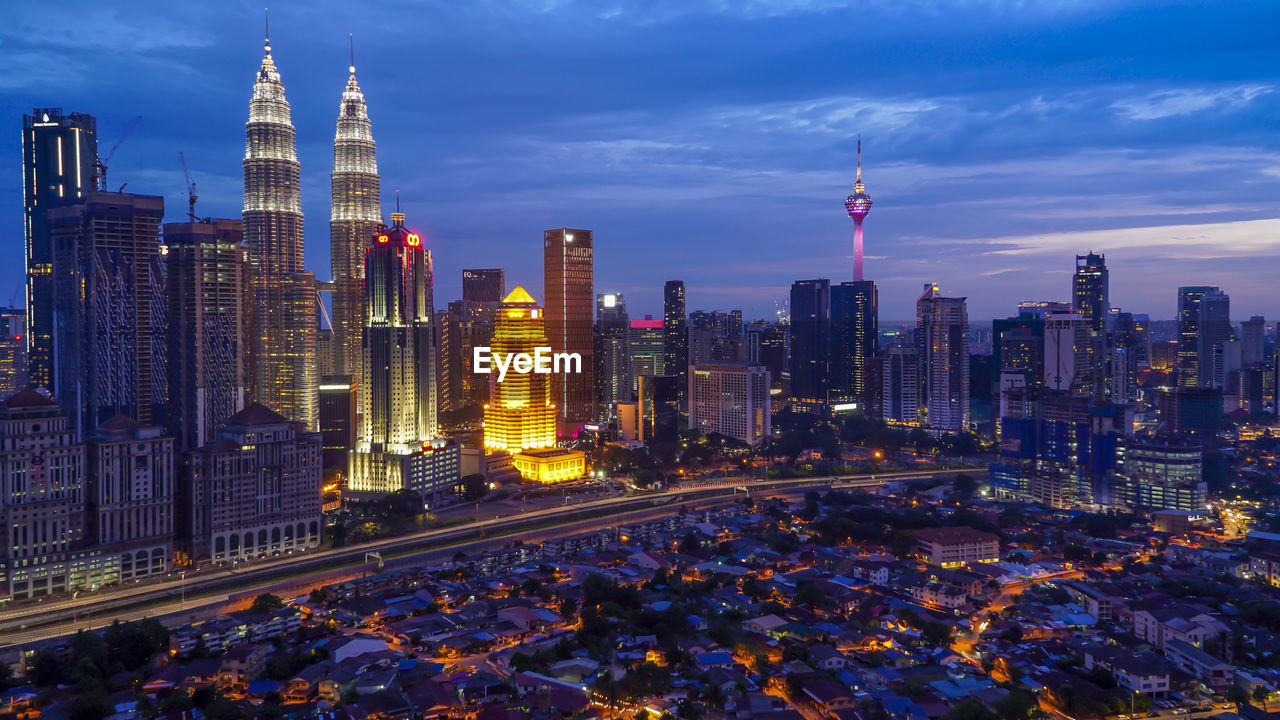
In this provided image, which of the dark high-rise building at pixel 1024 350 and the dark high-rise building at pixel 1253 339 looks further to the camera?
the dark high-rise building at pixel 1253 339

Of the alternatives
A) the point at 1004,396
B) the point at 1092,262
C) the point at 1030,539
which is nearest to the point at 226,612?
the point at 1030,539

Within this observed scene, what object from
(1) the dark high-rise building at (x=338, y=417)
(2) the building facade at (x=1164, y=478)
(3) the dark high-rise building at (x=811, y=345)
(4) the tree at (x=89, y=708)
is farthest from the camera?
(3) the dark high-rise building at (x=811, y=345)

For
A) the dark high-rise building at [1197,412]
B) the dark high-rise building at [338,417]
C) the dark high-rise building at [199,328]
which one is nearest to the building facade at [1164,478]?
the dark high-rise building at [1197,412]

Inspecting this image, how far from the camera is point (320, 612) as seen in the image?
21.7m

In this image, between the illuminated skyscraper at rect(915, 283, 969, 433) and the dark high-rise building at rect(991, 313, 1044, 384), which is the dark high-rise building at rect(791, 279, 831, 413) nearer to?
the illuminated skyscraper at rect(915, 283, 969, 433)

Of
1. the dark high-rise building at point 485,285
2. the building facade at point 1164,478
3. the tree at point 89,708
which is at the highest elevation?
the dark high-rise building at point 485,285

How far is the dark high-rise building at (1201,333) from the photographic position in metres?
63.2

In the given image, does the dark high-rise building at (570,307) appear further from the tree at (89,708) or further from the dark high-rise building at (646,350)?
the tree at (89,708)

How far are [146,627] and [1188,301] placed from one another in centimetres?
7234

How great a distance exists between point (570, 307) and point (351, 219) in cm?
1597

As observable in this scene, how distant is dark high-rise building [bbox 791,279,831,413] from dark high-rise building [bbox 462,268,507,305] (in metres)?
23.7

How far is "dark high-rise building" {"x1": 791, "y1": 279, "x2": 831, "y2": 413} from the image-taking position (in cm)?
6775

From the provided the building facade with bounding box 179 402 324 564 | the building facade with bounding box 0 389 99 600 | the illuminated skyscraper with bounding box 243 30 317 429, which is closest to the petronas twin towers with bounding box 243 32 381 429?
the illuminated skyscraper with bounding box 243 30 317 429

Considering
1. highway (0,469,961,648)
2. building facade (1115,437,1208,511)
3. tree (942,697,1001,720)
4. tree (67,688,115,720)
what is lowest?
highway (0,469,961,648)
